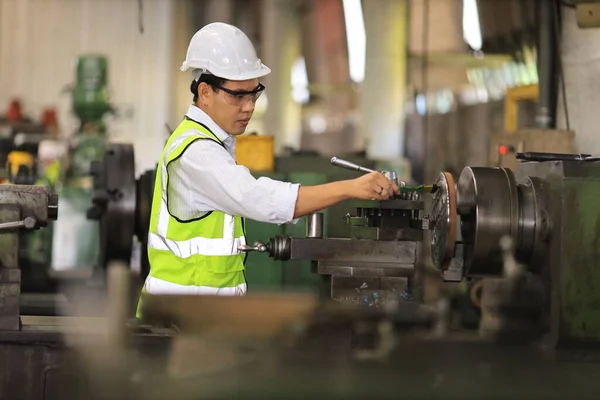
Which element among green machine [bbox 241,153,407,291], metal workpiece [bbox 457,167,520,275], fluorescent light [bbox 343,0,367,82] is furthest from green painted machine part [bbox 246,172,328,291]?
fluorescent light [bbox 343,0,367,82]

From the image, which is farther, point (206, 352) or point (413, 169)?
point (413, 169)

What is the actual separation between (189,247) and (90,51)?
8892 millimetres

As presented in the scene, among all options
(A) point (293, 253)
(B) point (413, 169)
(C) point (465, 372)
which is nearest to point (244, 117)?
(A) point (293, 253)

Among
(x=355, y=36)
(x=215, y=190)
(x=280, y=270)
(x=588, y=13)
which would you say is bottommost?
(x=280, y=270)

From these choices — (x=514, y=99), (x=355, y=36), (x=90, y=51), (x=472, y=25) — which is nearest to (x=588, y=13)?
(x=514, y=99)

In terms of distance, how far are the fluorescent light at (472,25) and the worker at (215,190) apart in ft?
12.8

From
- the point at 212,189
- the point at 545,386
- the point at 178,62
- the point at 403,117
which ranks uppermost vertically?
the point at 178,62

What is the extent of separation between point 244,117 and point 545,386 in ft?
4.25

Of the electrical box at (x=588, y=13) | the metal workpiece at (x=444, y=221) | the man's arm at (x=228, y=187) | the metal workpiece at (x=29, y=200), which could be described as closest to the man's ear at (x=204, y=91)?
the man's arm at (x=228, y=187)

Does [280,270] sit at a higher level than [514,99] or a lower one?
lower

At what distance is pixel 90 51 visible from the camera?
11.0m

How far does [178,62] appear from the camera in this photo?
10992 millimetres

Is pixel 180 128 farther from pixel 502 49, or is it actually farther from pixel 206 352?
pixel 502 49

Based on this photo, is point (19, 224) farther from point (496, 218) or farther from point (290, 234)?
point (290, 234)
